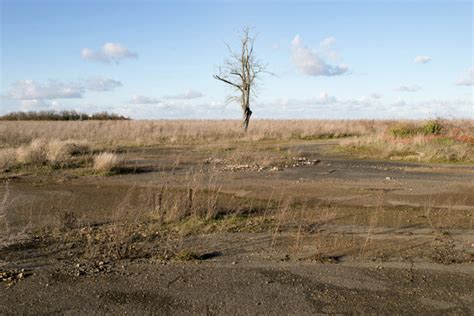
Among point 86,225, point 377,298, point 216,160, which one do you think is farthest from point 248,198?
point 216,160

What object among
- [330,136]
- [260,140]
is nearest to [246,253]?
[260,140]

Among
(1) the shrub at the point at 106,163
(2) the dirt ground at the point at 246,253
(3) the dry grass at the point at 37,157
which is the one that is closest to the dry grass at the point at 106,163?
(1) the shrub at the point at 106,163

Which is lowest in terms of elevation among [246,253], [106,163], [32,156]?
[246,253]

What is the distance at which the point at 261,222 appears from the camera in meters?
8.62

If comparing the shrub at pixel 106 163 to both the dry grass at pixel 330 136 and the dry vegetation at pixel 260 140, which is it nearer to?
the dry vegetation at pixel 260 140

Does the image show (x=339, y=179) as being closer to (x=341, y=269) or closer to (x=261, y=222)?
(x=261, y=222)

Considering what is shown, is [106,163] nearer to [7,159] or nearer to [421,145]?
[7,159]

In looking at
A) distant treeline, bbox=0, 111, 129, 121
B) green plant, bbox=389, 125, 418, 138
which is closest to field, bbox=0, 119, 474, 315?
green plant, bbox=389, 125, 418, 138

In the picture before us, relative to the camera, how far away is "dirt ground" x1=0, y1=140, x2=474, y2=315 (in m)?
5.09

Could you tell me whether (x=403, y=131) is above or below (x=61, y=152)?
above

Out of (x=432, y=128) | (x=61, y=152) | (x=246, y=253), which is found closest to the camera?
(x=246, y=253)

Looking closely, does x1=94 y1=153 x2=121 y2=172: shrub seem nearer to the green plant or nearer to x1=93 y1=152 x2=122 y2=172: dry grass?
x1=93 y1=152 x2=122 y2=172: dry grass

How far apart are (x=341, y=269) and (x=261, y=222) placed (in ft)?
8.88

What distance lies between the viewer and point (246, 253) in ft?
22.3
